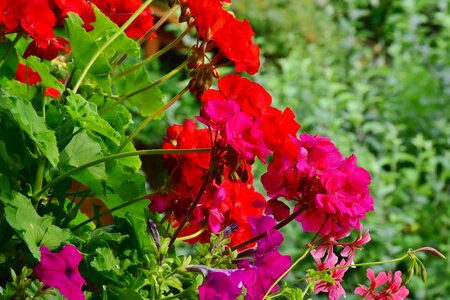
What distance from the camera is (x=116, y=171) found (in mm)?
1095

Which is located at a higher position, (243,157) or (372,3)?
(243,157)

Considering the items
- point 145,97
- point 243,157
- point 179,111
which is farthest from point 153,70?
point 243,157

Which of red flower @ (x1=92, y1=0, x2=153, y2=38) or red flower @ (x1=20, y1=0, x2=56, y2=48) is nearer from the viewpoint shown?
red flower @ (x1=20, y1=0, x2=56, y2=48)

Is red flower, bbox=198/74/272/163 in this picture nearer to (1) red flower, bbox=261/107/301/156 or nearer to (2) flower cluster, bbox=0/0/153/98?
(1) red flower, bbox=261/107/301/156

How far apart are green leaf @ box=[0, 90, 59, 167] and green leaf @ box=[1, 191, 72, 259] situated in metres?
0.06

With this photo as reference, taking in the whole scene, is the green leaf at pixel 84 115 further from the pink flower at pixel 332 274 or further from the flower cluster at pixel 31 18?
the pink flower at pixel 332 274

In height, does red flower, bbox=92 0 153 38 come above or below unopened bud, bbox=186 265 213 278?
above

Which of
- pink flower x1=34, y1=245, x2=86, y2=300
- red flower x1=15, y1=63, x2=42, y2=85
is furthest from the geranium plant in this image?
red flower x1=15, y1=63, x2=42, y2=85

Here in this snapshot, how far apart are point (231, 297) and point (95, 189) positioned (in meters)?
0.28

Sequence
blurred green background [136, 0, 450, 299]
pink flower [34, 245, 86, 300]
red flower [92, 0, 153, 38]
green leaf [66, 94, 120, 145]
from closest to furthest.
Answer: pink flower [34, 245, 86, 300] → green leaf [66, 94, 120, 145] → red flower [92, 0, 153, 38] → blurred green background [136, 0, 450, 299]

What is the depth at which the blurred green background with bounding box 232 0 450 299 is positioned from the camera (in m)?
3.64

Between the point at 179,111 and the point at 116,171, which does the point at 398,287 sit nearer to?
the point at 116,171

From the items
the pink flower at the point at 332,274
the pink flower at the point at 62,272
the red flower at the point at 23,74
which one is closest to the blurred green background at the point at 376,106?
the red flower at the point at 23,74

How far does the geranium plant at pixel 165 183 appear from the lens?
0.93m
